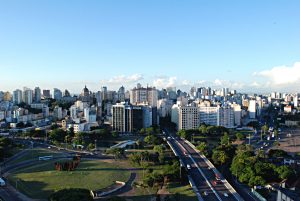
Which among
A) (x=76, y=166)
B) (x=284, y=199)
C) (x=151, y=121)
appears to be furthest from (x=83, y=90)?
(x=284, y=199)

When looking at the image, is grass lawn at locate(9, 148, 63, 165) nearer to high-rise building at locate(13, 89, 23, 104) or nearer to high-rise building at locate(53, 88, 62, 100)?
high-rise building at locate(13, 89, 23, 104)

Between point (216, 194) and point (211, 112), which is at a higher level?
point (211, 112)

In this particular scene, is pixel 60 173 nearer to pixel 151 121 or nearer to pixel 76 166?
pixel 76 166

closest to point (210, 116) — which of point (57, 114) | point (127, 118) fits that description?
point (127, 118)

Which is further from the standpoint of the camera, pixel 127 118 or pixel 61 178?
pixel 127 118

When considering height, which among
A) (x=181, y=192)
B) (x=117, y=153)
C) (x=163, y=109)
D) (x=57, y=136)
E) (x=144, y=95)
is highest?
(x=144, y=95)

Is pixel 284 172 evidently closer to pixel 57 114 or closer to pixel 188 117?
pixel 188 117
